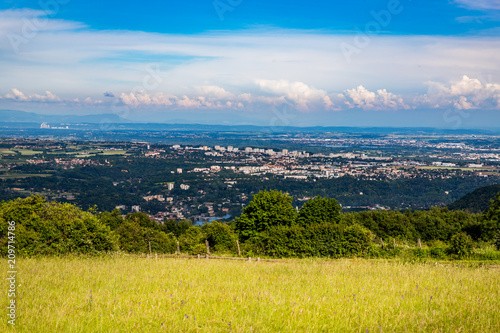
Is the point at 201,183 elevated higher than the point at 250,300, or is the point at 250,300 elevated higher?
the point at 250,300

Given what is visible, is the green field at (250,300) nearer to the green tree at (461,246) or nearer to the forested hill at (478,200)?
the green tree at (461,246)

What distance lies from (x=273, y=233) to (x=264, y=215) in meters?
7.04

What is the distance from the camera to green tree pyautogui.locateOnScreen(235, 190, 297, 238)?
126ft

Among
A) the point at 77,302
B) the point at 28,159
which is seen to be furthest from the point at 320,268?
the point at 28,159

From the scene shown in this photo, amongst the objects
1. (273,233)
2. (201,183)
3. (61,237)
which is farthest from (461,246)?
(201,183)

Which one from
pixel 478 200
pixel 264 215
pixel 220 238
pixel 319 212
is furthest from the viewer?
pixel 478 200

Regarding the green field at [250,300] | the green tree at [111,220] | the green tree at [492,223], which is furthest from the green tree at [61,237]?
the green tree at [492,223]

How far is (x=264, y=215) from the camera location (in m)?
38.1

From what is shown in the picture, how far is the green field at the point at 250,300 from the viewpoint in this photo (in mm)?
8109

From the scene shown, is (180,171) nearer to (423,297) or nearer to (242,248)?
(242,248)

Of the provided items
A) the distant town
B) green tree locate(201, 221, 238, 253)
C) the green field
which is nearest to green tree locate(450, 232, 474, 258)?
the green field

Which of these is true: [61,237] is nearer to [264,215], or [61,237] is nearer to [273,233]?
[273,233]

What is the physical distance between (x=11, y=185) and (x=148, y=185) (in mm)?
46435

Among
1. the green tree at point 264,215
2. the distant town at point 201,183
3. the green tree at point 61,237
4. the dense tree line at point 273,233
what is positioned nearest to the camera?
the green tree at point 61,237
